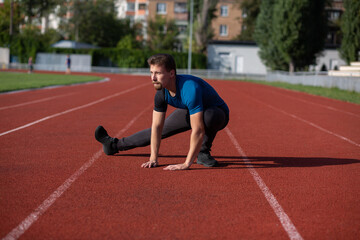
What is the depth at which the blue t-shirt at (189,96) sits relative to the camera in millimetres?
4938

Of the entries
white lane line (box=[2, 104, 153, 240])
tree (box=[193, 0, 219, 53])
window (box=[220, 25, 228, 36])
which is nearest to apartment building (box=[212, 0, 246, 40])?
window (box=[220, 25, 228, 36])

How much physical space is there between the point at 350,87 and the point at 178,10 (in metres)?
48.8

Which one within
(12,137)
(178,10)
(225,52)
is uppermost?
(178,10)

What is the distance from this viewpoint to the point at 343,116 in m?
13.1

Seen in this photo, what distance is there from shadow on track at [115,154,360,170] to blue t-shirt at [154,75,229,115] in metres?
1.12

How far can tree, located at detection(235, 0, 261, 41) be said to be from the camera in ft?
184

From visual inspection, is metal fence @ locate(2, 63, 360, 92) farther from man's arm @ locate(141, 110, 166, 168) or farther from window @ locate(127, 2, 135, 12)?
window @ locate(127, 2, 135, 12)

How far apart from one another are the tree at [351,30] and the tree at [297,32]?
4019 mm

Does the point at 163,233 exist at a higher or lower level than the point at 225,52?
lower

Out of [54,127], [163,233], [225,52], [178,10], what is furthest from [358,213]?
[178,10]

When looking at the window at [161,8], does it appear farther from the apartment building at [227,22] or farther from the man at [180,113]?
the man at [180,113]

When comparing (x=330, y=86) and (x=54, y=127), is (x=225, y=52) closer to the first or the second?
(x=330, y=86)

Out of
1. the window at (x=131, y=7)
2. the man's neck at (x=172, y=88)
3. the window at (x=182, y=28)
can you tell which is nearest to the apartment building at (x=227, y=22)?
the window at (x=182, y=28)

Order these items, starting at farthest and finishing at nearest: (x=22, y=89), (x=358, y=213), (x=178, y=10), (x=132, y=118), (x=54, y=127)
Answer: (x=178, y=10) → (x=22, y=89) → (x=132, y=118) → (x=54, y=127) → (x=358, y=213)
